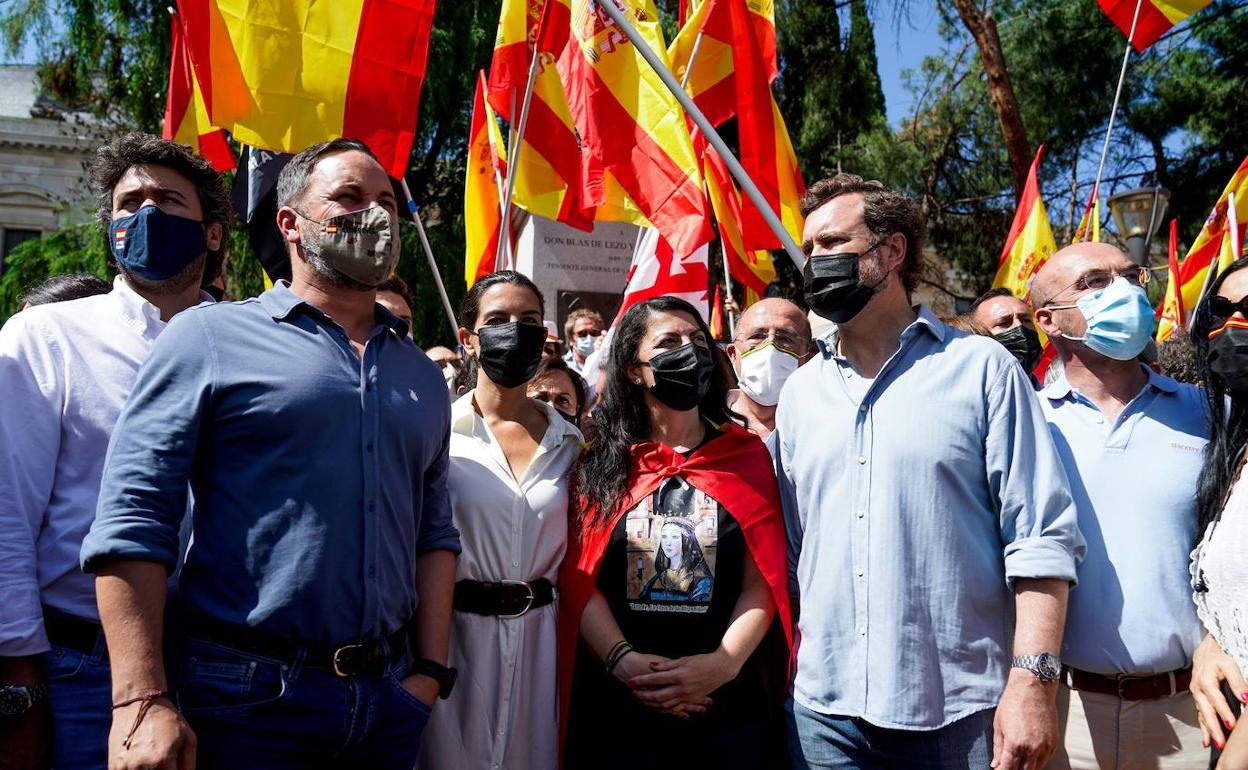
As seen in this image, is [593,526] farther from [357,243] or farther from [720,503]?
[357,243]

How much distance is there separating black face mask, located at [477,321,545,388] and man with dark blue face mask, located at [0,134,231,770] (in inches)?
36.7

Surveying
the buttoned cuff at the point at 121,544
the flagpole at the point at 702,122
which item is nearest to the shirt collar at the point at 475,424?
the buttoned cuff at the point at 121,544

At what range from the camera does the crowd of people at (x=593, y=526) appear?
7.64 feet

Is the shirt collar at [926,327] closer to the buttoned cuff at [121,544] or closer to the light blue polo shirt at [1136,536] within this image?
the light blue polo shirt at [1136,536]

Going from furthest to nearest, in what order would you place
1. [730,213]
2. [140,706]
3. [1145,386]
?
[730,213]
[1145,386]
[140,706]

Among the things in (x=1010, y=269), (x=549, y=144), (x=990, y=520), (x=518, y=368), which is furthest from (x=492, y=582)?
(x=1010, y=269)

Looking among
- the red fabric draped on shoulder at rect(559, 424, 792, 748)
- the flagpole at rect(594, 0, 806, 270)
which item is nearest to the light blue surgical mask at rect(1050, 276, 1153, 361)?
the red fabric draped on shoulder at rect(559, 424, 792, 748)

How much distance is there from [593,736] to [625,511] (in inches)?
25.7

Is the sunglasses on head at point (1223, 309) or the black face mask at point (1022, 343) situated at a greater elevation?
the sunglasses on head at point (1223, 309)

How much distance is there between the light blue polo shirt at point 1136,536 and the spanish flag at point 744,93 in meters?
3.61

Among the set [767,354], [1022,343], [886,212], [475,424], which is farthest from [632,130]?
[886,212]

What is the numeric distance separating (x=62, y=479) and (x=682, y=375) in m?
1.71

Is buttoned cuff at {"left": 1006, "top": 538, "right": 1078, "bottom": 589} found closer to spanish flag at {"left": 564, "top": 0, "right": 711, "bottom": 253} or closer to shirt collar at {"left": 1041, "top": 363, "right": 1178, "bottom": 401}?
shirt collar at {"left": 1041, "top": 363, "right": 1178, "bottom": 401}

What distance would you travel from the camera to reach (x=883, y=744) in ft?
8.57
